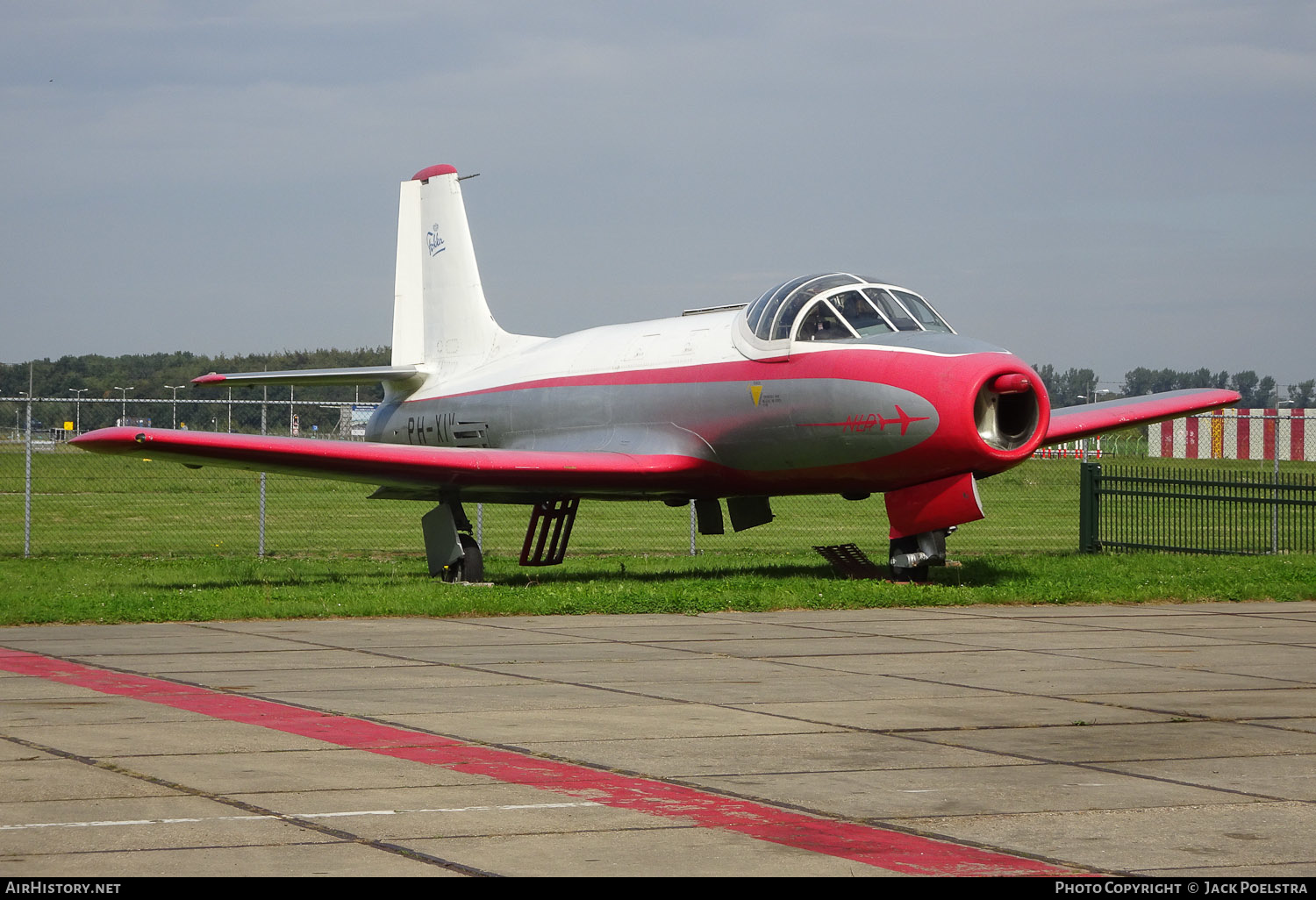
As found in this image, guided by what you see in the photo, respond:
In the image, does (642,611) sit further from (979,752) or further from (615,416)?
(979,752)

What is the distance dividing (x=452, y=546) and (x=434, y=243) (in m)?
7.13

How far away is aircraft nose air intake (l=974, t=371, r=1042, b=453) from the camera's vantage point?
13.9m

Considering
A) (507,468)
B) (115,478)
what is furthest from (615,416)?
(115,478)

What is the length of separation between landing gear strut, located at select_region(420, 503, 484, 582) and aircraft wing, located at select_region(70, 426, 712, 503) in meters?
0.30

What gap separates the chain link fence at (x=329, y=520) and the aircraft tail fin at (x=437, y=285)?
66.3 inches

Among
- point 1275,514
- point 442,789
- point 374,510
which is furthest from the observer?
point 374,510

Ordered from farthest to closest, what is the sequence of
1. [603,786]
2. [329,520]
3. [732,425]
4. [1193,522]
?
[1193,522]
[329,520]
[732,425]
[603,786]

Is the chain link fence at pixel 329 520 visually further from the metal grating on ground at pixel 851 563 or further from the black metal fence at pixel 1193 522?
the metal grating on ground at pixel 851 563

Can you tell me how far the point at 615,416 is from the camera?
56.3ft

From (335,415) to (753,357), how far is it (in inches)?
2498

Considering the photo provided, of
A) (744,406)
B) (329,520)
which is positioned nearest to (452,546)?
(744,406)

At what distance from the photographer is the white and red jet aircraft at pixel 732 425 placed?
14109mm

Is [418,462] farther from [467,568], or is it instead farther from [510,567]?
[510,567]

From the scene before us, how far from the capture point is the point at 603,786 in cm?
624
